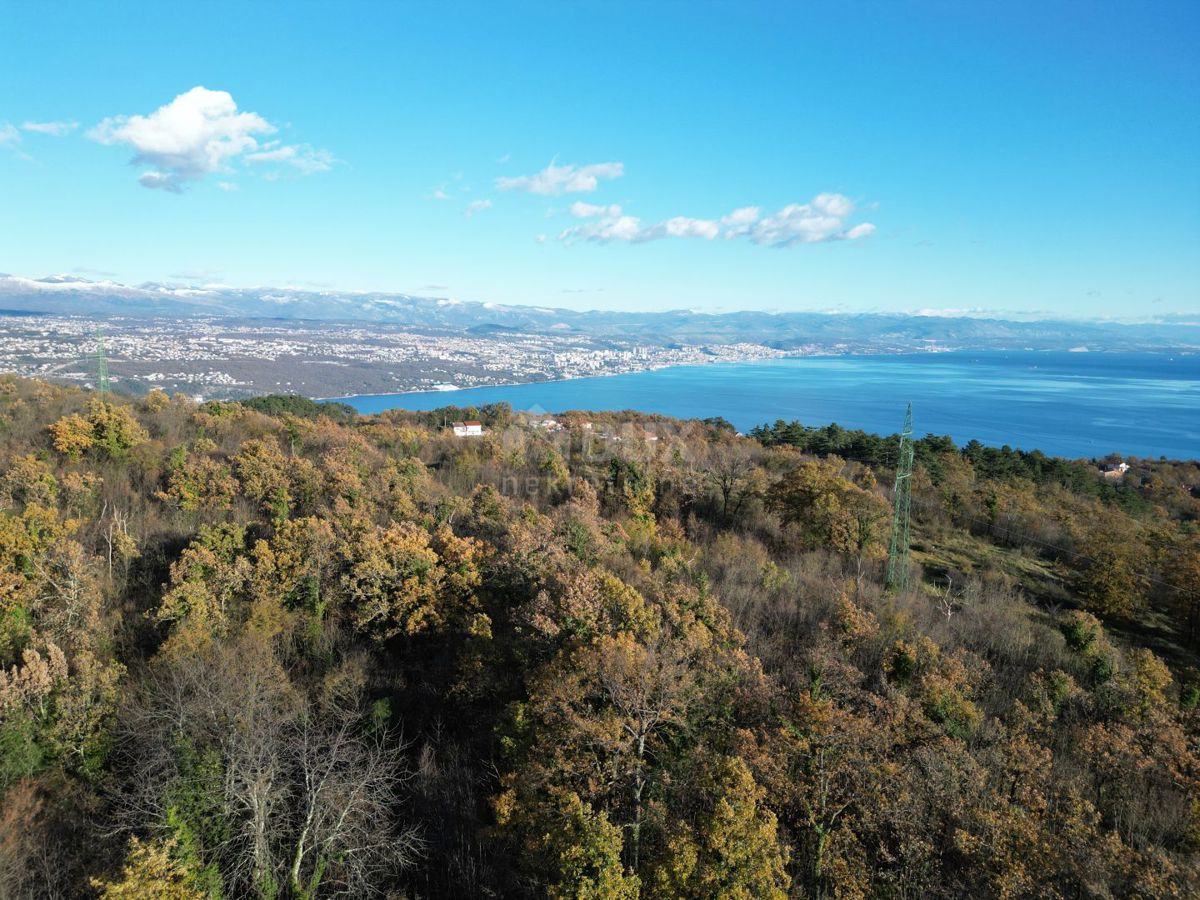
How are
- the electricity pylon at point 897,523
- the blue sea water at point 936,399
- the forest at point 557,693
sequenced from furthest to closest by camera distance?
the blue sea water at point 936,399 < the electricity pylon at point 897,523 < the forest at point 557,693

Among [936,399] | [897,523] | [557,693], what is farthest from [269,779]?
[936,399]

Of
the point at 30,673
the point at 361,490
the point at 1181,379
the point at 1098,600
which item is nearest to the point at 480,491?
the point at 361,490

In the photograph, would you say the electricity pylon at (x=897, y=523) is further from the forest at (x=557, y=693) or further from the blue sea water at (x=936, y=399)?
the blue sea water at (x=936, y=399)

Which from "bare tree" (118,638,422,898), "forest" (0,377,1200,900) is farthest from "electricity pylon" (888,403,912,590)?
"bare tree" (118,638,422,898)

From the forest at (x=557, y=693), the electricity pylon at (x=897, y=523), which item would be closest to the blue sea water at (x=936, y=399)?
the electricity pylon at (x=897, y=523)

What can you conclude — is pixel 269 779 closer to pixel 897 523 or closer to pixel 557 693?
pixel 557 693
